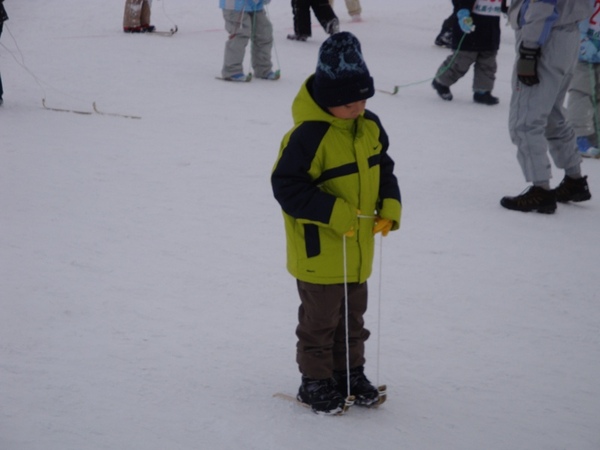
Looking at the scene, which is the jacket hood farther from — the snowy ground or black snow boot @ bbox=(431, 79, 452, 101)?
black snow boot @ bbox=(431, 79, 452, 101)

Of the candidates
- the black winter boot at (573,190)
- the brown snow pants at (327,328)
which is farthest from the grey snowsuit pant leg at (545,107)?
the brown snow pants at (327,328)

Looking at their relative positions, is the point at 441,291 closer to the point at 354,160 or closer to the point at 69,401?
the point at 354,160

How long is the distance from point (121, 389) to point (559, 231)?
9.18 feet

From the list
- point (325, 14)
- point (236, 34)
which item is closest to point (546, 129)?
point (236, 34)

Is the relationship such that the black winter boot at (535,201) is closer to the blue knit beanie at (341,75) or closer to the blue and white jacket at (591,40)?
the blue and white jacket at (591,40)

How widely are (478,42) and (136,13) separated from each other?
502 centimetres

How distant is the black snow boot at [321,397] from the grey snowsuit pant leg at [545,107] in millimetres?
2528

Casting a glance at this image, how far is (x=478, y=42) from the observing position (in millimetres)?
7594

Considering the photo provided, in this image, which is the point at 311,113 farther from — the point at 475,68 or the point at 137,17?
the point at 137,17

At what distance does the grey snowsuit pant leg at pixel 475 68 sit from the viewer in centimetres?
771

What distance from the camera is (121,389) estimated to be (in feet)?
9.21

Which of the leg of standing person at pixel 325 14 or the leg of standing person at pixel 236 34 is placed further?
the leg of standing person at pixel 325 14

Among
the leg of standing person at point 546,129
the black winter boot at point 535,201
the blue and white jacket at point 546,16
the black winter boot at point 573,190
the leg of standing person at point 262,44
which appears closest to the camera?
the blue and white jacket at point 546,16

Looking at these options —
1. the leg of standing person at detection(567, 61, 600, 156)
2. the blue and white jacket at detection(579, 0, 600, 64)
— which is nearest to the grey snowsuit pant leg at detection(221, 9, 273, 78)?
the leg of standing person at detection(567, 61, 600, 156)
